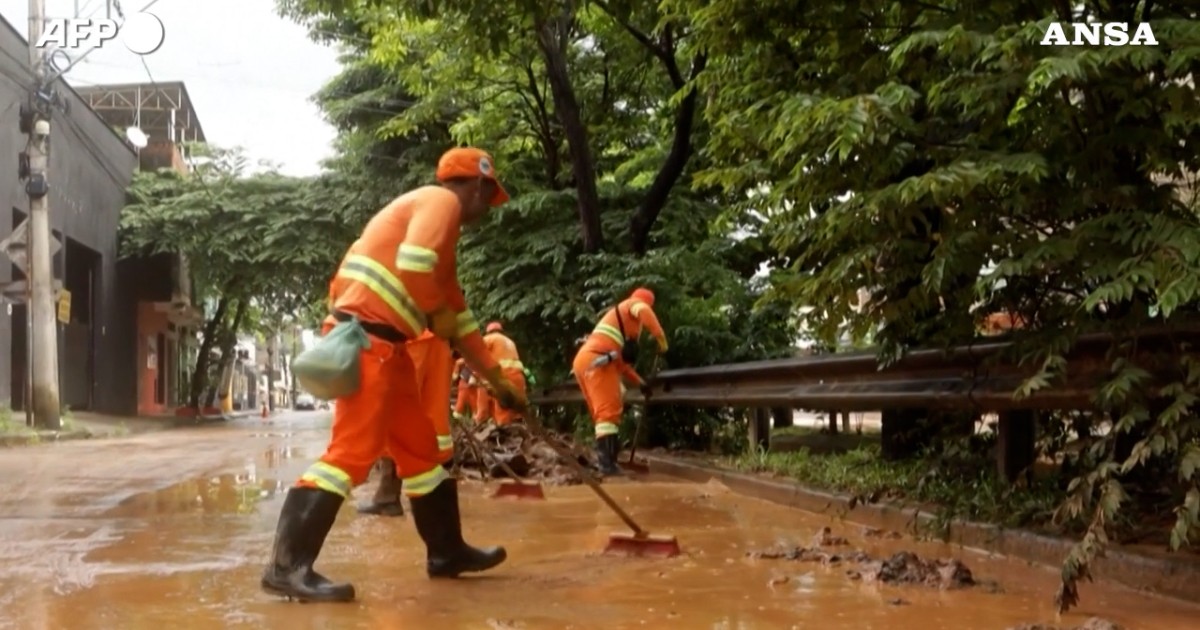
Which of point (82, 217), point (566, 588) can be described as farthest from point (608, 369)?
point (82, 217)

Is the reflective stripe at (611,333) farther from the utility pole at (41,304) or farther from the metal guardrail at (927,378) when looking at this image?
the utility pole at (41,304)

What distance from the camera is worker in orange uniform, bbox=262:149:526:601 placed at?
14.2 ft

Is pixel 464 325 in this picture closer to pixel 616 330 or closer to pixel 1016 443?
pixel 1016 443

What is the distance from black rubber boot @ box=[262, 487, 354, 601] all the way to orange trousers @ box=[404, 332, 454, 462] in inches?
26.0

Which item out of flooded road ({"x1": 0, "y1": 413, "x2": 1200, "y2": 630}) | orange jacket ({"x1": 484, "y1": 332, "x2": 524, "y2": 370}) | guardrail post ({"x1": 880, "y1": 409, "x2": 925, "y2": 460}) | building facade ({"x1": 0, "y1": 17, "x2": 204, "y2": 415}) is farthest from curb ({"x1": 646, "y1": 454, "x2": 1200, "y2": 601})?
building facade ({"x1": 0, "y1": 17, "x2": 204, "y2": 415})

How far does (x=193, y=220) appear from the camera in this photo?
28.7 metres

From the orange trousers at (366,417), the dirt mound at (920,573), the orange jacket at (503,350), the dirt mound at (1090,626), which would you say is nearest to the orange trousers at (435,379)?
the orange trousers at (366,417)

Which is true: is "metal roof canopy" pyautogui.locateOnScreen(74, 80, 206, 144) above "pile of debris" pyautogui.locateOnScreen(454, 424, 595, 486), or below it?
above

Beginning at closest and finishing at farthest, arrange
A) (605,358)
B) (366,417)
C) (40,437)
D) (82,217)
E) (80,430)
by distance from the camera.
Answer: (366,417)
(605,358)
(40,437)
(80,430)
(82,217)

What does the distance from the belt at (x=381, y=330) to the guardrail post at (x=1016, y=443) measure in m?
2.95

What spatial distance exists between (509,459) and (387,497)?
107 inches

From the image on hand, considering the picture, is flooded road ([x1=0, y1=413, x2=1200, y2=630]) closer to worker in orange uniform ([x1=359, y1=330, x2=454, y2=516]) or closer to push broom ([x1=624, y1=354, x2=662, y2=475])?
worker in orange uniform ([x1=359, y1=330, x2=454, y2=516])

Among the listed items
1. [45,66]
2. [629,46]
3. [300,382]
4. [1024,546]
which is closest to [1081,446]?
[1024,546]

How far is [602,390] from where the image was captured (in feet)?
32.6
